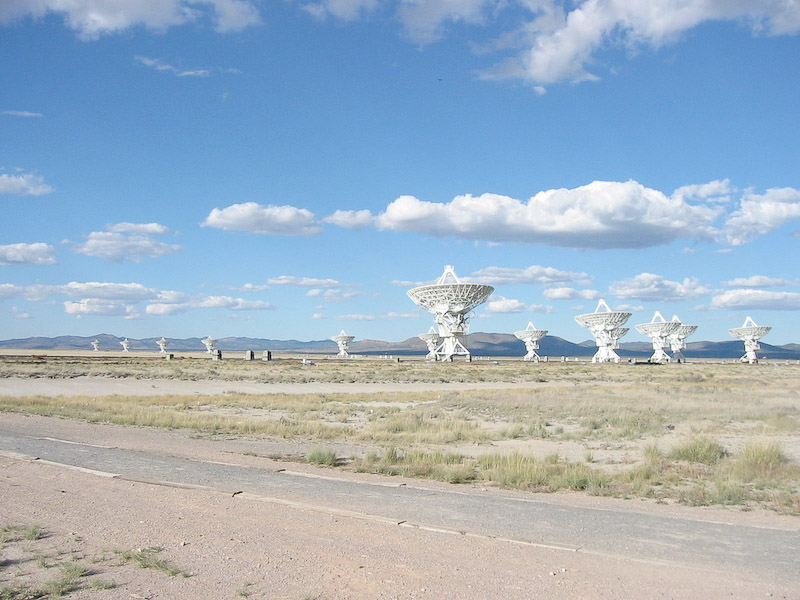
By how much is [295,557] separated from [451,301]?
75.3 metres

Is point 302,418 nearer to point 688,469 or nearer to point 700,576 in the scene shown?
point 688,469

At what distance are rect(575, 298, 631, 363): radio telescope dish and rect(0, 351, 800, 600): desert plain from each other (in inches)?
3418

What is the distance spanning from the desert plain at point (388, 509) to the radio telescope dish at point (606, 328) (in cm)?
8682

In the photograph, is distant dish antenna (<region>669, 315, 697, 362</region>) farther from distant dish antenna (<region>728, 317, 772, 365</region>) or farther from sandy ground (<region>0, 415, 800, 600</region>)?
sandy ground (<region>0, 415, 800, 600</region>)

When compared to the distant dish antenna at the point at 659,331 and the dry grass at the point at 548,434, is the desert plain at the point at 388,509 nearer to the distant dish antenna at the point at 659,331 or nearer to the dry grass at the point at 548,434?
the dry grass at the point at 548,434

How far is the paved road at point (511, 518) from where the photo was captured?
6633 millimetres

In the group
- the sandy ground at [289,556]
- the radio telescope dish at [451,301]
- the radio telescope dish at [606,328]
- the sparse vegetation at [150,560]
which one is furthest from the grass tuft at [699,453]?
the radio telescope dish at [606,328]

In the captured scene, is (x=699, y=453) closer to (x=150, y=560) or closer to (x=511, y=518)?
(x=511, y=518)

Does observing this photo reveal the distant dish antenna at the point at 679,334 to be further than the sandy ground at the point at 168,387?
Yes

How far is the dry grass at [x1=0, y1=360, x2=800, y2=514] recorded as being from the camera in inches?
441

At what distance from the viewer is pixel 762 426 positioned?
19.3 m

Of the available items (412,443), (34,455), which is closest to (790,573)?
(412,443)

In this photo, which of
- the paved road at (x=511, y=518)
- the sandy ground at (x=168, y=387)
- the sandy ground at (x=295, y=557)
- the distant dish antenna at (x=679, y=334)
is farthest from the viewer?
the distant dish antenna at (x=679, y=334)

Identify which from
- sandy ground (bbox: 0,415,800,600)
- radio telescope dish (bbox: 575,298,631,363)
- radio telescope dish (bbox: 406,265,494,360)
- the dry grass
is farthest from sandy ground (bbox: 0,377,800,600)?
radio telescope dish (bbox: 575,298,631,363)
